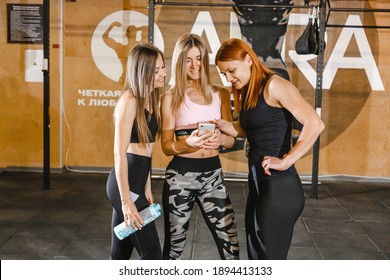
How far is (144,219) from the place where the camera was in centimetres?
237

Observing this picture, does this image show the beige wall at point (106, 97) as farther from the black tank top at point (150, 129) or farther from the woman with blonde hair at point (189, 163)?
the black tank top at point (150, 129)

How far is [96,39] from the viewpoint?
6.34 meters

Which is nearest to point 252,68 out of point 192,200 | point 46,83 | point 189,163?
point 189,163

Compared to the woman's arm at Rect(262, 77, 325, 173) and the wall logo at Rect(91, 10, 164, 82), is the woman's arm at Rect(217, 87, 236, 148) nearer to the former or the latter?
the woman's arm at Rect(262, 77, 325, 173)

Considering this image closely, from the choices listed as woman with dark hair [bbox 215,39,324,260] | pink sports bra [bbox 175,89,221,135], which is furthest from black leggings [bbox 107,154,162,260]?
woman with dark hair [bbox 215,39,324,260]

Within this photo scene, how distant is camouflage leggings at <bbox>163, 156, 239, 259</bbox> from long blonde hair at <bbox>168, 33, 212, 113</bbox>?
30cm

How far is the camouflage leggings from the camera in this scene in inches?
103

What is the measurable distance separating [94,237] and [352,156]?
11.4 feet

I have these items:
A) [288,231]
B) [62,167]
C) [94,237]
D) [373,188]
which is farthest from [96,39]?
[288,231]

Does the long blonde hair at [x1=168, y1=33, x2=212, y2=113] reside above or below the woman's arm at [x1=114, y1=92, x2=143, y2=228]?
above

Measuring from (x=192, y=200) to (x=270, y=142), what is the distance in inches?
23.2

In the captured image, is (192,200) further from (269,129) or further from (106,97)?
(106,97)

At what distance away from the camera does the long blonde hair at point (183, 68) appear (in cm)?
260

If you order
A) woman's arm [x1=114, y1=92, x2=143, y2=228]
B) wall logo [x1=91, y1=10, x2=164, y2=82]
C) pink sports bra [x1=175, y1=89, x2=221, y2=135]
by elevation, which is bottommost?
woman's arm [x1=114, y1=92, x2=143, y2=228]
